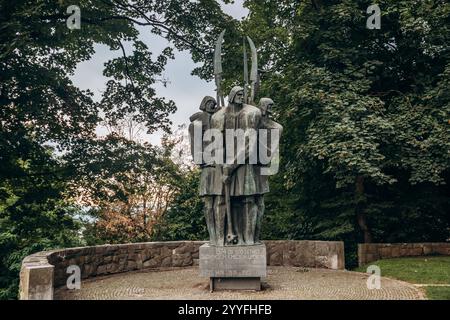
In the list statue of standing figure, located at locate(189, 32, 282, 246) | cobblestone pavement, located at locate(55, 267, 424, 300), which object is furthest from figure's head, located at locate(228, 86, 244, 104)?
cobblestone pavement, located at locate(55, 267, 424, 300)

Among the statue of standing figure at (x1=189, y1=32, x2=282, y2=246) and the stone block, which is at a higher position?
the statue of standing figure at (x1=189, y1=32, x2=282, y2=246)

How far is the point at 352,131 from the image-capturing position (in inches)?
460

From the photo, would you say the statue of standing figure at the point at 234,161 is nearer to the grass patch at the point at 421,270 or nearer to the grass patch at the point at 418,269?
the grass patch at the point at 421,270

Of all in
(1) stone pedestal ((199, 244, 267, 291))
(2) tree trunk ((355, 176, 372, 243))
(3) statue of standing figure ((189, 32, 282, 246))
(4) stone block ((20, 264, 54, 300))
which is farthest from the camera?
(2) tree trunk ((355, 176, 372, 243))

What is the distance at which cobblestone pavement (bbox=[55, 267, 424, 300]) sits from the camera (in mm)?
7746

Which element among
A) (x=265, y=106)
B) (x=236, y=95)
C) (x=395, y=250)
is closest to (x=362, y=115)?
(x=395, y=250)

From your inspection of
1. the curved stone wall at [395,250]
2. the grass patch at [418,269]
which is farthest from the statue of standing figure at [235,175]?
the curved stone wall at [395,250]

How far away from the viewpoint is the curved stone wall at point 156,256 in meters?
9.30

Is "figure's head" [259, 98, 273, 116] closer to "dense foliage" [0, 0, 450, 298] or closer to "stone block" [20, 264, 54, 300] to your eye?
"dense foliage" [0, 0, 450, 298]

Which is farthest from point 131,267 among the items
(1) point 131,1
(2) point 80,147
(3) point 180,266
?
(1) point 131,1

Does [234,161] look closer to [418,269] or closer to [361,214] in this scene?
[418,269]

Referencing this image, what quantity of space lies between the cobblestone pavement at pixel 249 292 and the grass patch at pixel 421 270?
381 mm

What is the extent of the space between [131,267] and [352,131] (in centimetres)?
665

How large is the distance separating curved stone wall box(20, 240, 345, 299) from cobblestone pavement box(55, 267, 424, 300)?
33 cm
